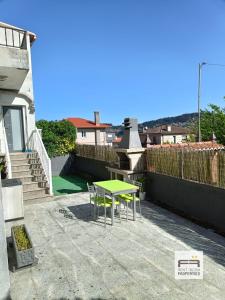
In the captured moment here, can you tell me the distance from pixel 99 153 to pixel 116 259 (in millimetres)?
8840

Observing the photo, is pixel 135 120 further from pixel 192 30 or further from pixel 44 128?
pixel 44 128

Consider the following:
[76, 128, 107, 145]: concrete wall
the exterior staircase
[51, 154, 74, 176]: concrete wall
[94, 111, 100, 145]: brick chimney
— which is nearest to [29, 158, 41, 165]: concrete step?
the exterior staircase

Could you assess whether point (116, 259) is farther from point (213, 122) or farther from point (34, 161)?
point (213, 122)

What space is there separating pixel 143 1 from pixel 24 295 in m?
8.22

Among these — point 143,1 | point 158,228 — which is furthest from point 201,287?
point 143,1

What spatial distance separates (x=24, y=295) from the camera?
3.60 meters

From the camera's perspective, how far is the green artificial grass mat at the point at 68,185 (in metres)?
10.9

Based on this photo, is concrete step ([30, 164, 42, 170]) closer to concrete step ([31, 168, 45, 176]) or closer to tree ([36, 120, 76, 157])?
concrete step ([31, 168, 45, 176])

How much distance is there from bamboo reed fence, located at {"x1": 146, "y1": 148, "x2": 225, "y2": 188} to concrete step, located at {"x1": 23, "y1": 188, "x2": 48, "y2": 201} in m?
4.17

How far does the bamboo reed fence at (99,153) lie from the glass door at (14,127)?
4049 millimetres

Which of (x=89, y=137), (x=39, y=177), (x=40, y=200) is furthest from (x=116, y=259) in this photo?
(x=89, y=137)

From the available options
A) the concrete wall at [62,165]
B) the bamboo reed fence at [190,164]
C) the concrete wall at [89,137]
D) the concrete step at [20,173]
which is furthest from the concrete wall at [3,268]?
the concrete wall at [89,137]

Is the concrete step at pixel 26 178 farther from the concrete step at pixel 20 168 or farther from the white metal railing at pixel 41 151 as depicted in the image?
the white metal railing at pixel 41 151

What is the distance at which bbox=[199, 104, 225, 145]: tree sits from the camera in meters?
21.1
